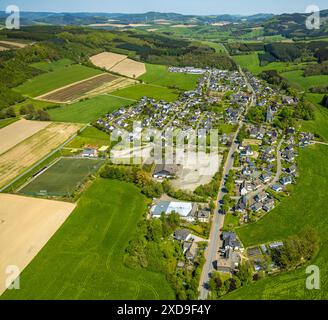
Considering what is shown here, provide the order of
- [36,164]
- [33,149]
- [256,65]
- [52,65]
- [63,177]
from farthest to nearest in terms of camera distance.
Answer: [256,65] < [52,65] < [33,149] < [36,164] < [63,177]

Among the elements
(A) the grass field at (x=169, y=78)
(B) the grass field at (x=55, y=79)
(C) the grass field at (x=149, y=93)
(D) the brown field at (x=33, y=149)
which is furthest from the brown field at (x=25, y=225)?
(A) the grass field at (x=169, y=78)

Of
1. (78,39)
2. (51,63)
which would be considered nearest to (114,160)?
(51,63)

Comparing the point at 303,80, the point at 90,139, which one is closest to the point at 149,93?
the point at 90,139

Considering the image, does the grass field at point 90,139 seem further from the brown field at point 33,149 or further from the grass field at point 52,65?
the grass field at point 52,65

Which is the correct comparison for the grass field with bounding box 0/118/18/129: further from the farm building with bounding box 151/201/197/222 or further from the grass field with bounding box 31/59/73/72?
the farm building with bounding box 151/201/197/222

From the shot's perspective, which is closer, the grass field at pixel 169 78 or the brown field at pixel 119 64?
the grass field at pixel 169 78

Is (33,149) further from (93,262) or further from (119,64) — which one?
(119,64)
